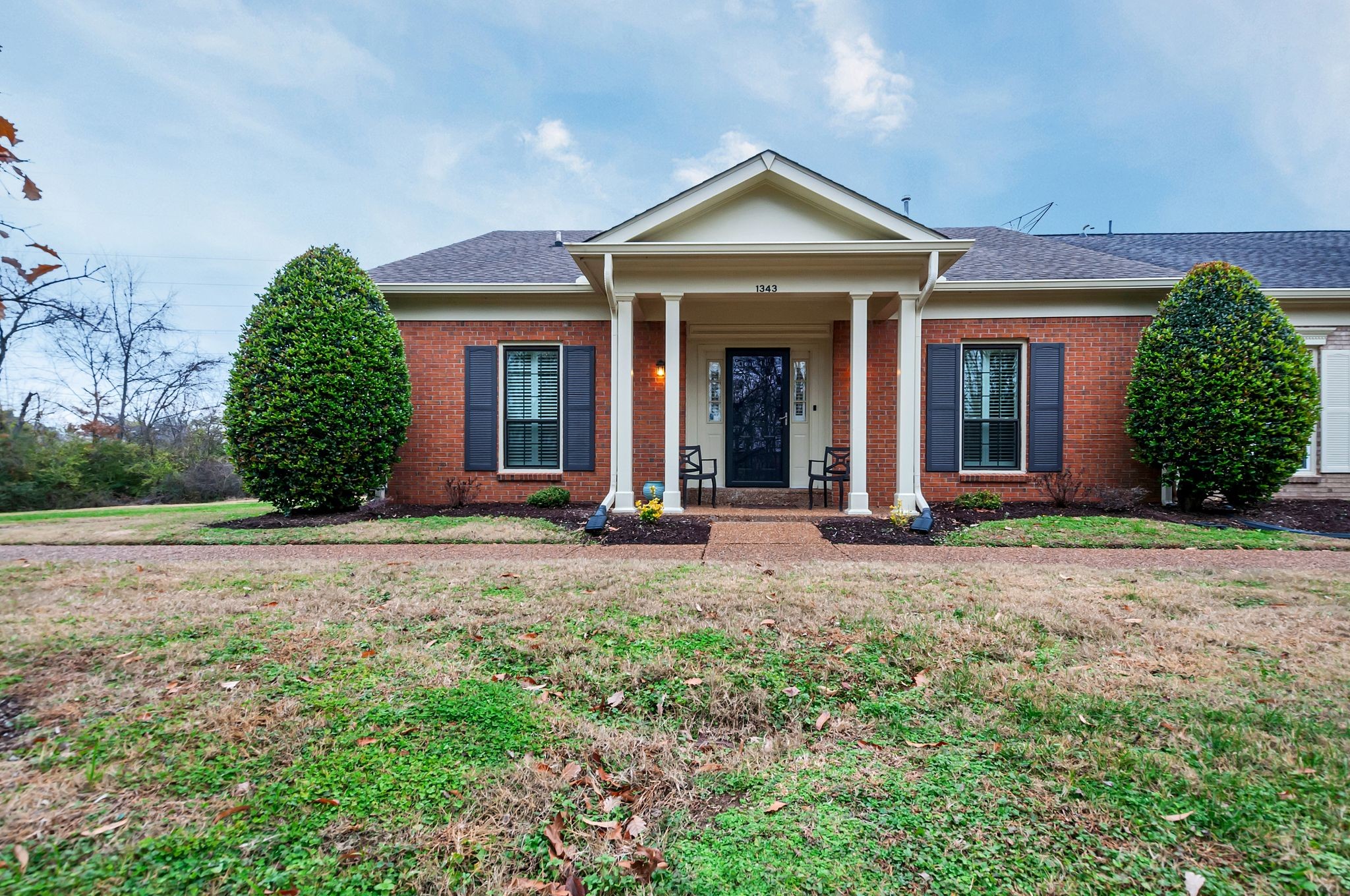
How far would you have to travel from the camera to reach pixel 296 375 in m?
6.88

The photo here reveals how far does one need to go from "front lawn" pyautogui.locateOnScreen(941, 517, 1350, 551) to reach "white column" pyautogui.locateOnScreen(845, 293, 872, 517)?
134 cm

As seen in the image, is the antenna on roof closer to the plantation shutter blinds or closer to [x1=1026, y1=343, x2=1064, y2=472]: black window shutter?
the plantation shutter blinds

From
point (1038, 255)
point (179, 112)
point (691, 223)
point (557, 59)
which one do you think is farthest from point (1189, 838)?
point (179, 112)

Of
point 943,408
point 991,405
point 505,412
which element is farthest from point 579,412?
point 991,405

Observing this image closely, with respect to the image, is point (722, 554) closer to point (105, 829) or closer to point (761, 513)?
point (761, 513)

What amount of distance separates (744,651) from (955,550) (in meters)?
3.63

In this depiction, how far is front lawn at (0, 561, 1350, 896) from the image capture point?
4.45ft

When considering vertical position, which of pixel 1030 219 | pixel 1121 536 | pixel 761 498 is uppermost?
pixel 1030 219

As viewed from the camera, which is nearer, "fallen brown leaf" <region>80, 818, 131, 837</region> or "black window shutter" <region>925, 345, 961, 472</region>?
"fallen brown leaf" <region>80, 818, 131, 837</region>

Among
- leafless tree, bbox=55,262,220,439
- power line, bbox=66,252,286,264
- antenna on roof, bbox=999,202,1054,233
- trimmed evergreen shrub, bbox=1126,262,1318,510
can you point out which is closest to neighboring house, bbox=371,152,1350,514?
trimmed evergreen shrub, bbox=1126,262,1318,510

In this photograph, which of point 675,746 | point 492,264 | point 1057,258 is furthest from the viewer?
point 492,264

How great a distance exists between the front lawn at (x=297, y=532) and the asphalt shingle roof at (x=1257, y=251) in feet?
37.6

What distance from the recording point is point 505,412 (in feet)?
28.9

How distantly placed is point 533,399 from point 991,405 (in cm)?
711
